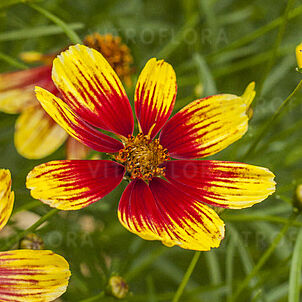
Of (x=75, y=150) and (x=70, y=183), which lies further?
(x=75, y=150)

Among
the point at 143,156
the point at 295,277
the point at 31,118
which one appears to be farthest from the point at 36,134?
the point at 295,277

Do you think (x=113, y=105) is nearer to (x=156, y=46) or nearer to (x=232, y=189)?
(x=232, y=189)

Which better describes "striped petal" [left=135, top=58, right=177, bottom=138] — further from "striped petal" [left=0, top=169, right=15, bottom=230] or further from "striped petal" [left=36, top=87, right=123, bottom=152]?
"striped petal" [left=0, top=169, right=15, bottom=230]

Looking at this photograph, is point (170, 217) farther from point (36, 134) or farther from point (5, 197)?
point (36, 134)

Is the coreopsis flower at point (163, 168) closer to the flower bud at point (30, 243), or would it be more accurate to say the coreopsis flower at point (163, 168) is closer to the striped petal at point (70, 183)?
the striped petal at point (70, 183)

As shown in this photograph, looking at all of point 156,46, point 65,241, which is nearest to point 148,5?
point 156,46

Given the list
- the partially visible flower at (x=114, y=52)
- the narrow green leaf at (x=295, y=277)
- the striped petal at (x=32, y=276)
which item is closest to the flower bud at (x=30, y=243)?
the striped petal at (x=32, y=276)
